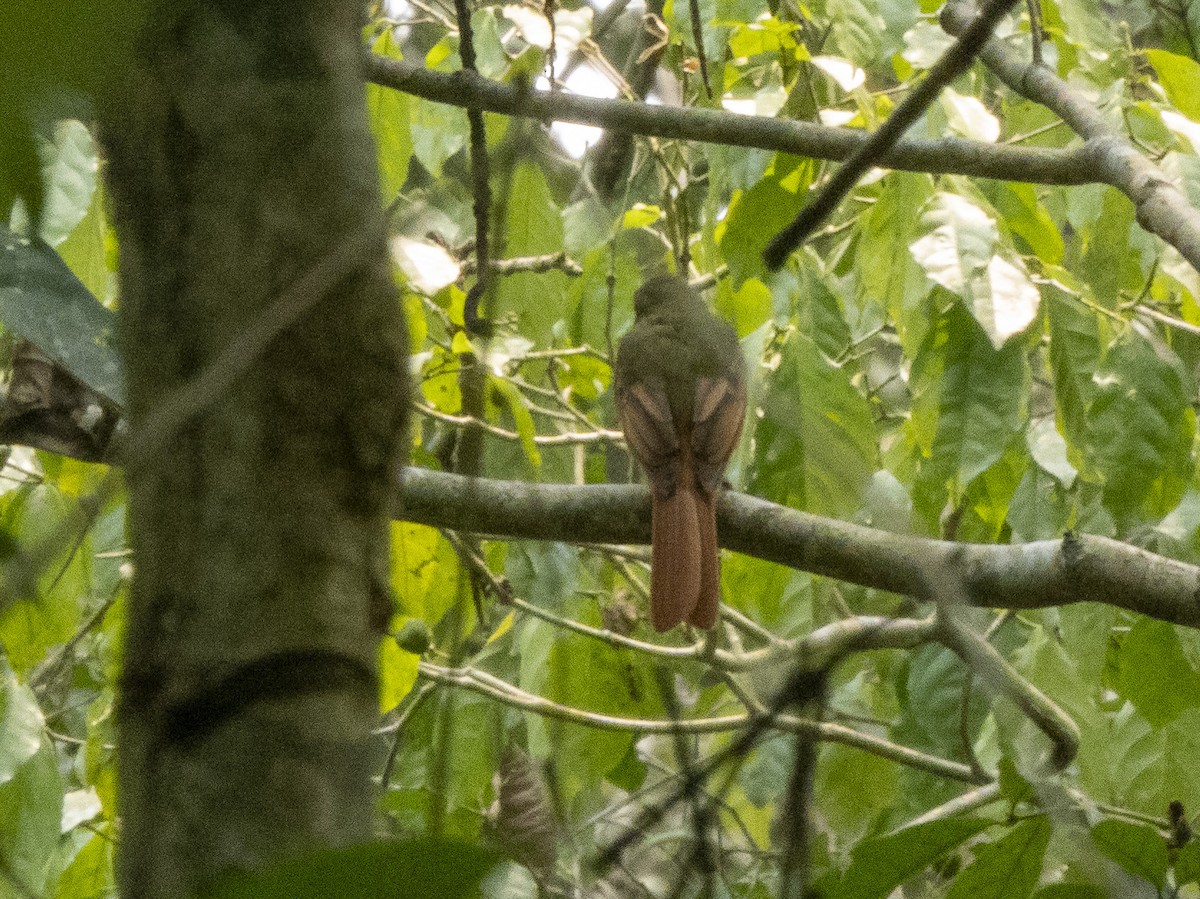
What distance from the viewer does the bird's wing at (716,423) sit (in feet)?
12.2

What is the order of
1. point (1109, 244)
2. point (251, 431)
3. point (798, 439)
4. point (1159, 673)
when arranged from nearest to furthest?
point (251, 431), point (798, 439), point (1159, 673), point (1109, 244)

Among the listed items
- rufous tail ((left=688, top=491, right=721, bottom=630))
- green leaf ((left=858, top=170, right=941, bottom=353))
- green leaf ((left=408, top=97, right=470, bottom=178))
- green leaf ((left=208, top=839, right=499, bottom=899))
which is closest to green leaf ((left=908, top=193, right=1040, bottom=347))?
green leaf ((left=858, top=170, right=941, bottom=353))

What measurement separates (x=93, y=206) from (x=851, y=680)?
2942 millimetres

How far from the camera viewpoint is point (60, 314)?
1237mm

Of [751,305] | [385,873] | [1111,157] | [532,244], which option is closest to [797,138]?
[1111,157]

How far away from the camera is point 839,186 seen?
1343 mm

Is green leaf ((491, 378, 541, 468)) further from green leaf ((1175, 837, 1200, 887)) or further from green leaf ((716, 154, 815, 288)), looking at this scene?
green leaf ((1175, 837, 1200, 887))

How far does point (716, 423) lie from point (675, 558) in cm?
72

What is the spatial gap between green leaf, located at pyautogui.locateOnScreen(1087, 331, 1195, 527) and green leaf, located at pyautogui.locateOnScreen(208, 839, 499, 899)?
2.39 m

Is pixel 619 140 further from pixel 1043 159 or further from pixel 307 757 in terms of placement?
pixel 307 757

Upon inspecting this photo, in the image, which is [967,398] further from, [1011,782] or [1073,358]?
[1011,782]

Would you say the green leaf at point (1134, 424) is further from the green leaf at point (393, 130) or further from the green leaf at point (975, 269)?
the green leaf at point (393, 130)

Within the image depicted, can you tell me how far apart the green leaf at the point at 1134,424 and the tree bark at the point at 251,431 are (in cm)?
219

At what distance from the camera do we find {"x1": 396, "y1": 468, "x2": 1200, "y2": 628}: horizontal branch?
2.16 meters
